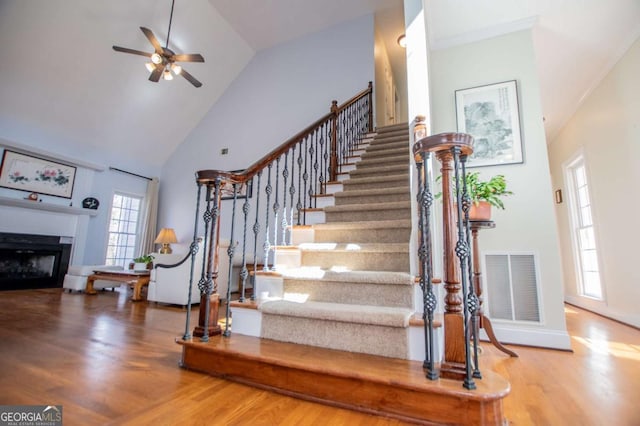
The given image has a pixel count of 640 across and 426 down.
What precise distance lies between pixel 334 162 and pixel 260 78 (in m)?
4.13

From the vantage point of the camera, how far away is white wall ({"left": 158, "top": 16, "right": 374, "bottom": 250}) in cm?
594

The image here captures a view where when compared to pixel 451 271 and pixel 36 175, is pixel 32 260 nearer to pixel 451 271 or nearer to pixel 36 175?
pixel 36 175

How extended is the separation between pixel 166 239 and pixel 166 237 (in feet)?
0.17

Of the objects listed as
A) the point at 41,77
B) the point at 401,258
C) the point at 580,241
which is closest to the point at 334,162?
the point at 401,258

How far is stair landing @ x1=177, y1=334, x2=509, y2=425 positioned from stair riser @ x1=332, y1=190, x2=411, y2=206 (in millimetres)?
1790

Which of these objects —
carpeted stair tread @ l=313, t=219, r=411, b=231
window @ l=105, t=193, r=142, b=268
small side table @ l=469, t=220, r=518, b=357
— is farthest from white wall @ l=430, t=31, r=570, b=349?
window @ l=105, t=193, r=142, b=268

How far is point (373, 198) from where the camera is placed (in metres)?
3.11

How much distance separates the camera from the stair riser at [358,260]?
2137 millimetres

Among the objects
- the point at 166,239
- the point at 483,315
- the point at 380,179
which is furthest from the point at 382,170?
the point at 166,239

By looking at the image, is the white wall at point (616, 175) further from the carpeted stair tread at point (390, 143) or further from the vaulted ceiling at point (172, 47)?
the carpeted stair tread at point (390, 143)

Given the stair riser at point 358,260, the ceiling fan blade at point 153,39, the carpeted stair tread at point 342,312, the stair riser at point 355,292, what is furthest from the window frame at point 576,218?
the ceiling fan blade at point 153,39

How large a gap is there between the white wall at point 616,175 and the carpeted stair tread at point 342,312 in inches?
128

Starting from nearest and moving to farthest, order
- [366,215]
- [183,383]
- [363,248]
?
[183,383] → [363,248] → [366,215]

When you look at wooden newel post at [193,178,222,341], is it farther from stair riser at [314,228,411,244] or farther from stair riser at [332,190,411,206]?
stair riser at [332,190,411,206]
